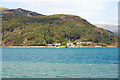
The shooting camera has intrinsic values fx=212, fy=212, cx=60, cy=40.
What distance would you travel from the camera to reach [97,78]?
1017 inches

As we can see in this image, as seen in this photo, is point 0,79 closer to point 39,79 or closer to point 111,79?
point 39,79

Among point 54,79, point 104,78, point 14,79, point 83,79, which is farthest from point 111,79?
point 14,79

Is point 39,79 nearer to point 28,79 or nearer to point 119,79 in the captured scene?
point 28,79

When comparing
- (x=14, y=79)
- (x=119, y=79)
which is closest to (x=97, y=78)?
(x=119, y=79)

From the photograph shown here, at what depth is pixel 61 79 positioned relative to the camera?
25.4 metres

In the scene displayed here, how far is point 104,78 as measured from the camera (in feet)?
84.8

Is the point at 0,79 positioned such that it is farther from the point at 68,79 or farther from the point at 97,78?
the point at 97,78

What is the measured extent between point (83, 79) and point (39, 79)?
17.2 feet

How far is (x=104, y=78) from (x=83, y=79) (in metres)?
2.69

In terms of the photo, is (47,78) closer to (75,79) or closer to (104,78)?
(75,79)

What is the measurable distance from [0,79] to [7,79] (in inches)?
35.0

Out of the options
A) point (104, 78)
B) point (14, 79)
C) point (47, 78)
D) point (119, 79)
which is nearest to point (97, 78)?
point (104, 78)

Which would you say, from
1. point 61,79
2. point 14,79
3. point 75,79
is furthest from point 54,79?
point 14,79

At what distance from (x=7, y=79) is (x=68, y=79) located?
7.31 metres
